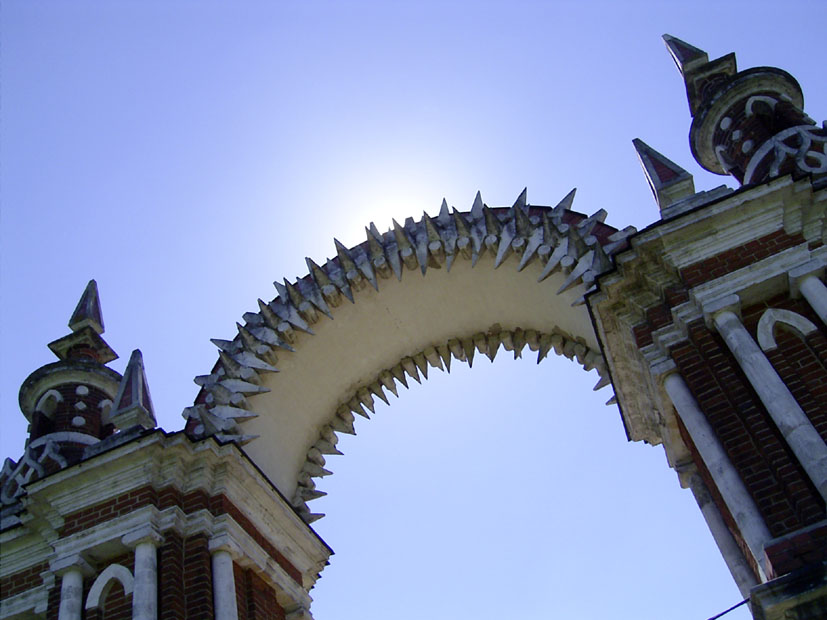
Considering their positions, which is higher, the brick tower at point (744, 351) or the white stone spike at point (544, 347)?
the white stone spike at point (544, 347)

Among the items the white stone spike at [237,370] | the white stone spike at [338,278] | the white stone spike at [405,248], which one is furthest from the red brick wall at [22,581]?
the white stone spike at [405,248]

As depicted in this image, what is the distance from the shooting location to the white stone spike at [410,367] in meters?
13.9

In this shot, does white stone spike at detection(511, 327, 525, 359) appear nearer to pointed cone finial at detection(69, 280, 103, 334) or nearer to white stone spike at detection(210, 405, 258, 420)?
white stone spike at detection(210, 405, 258, 420)

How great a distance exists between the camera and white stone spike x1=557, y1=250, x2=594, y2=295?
11.2 metres

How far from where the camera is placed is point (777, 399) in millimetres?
9047

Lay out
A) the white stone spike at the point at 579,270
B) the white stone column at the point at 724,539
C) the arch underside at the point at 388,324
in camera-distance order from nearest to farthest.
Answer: the white stone column at the point at 724,539 < the white stone spike at the point at 579,270 < the arch underside at the point at 388,324

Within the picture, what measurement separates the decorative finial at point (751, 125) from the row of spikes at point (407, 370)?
10.1 feet

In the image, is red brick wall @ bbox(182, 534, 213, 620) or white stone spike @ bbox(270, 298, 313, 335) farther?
white stone spike @ bbox(270, 298, 313, 335)

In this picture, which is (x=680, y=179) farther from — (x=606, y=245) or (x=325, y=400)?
(x=325, y=400)

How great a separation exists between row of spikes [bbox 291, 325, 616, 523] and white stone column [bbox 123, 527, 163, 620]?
2.91 m

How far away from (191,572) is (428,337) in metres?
4.92

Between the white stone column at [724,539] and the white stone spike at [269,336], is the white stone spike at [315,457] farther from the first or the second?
the white stone column at [724,539]

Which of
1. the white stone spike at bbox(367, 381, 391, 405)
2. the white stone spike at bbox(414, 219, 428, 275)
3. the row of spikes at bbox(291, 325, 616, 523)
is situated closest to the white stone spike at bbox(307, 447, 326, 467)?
the row of spikes at bbox(291, 325, 616, 523)

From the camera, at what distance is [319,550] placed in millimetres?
12633
